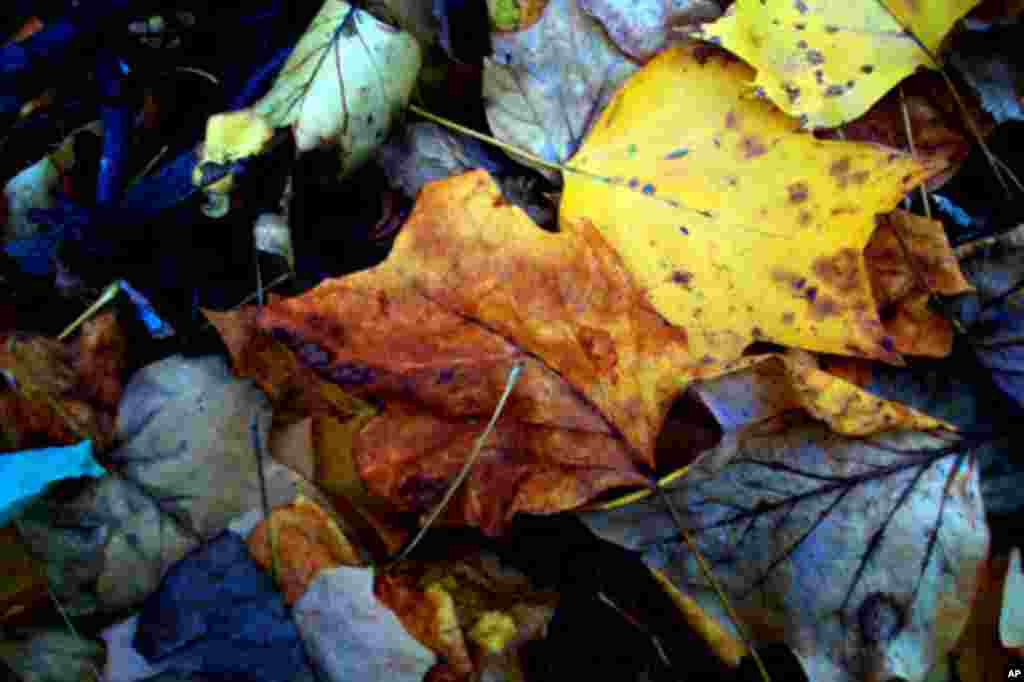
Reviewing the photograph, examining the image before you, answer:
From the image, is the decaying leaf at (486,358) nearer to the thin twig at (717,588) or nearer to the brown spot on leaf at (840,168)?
the thin twig at (717,588)

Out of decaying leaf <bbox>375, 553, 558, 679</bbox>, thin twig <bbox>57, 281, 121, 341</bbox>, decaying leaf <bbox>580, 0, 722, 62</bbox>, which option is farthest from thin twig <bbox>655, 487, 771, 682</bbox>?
thin twig <bbox>57, 281, 121, 341</bbox>

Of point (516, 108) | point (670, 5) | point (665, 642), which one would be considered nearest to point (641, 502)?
point (665, 642)

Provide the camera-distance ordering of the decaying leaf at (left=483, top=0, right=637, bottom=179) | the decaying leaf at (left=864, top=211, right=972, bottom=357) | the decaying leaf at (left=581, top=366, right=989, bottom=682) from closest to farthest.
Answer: the decaying leaf at (left=581, top=366, right=989, bottom=682) → the decaying leaf at (left=864, top=211, right=972, bottom=357) → the decaying leaf at (left=483, top=0, right=637, bottom=179)

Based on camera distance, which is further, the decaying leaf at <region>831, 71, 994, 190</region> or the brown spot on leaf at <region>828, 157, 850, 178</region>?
the decaying leaf at <region>831, 71, 994, 190</region>

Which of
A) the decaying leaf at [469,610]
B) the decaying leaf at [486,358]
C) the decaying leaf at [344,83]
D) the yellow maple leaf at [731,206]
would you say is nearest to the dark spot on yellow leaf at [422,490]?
the decaying leaf at [486,358]

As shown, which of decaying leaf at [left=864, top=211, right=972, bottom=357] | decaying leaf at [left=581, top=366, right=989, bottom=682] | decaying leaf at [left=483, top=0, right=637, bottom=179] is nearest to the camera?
decaying leaf at [left=581, top=366, right=989, bottom=682]

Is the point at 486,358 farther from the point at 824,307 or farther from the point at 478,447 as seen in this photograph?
the point at 824,307

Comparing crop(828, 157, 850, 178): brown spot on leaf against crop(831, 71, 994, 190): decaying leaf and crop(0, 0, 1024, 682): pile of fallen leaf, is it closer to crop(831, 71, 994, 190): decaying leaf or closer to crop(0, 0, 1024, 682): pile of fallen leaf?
crop(0, 0, 1024, 682): pile of fallen leaf
